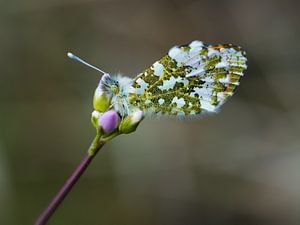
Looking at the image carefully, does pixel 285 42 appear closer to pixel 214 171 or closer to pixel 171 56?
pixel 214 171

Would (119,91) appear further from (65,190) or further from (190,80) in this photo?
(65,190)

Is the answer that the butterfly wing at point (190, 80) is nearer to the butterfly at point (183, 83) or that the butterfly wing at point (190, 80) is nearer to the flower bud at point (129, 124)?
the butterfly at point (183, 83)

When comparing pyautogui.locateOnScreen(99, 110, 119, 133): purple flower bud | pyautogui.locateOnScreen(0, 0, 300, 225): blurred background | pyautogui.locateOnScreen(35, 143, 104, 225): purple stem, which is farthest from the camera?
pyautogui.locateOnScreen(0, 0, 300, 225): blurred background

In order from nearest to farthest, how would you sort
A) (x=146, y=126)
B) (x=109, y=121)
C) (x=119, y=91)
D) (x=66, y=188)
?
(x=66, y=188), (x=109, y=121), (x=119, y=91), (x=146, y=126)

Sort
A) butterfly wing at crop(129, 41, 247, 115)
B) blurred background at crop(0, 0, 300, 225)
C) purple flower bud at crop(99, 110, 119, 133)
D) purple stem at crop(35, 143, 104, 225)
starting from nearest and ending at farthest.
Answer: purple stem at crop(35, 143, 104, 225)
purple flower bud at crop(99, 110, 119, 133)
butterfly wing at crop(129, 41, 247, 115)
blurred background at crop(0, 0, 300, 225)

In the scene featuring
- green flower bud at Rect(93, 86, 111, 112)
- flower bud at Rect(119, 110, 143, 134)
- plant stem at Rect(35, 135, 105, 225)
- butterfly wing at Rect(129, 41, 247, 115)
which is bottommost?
plant stem at Rect(35, 135, 105, 225)

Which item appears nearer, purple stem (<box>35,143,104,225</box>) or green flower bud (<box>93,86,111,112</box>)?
purple stem (<box>35,143,104,225</box>)

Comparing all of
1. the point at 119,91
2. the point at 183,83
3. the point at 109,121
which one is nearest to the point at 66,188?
the point at 109,121

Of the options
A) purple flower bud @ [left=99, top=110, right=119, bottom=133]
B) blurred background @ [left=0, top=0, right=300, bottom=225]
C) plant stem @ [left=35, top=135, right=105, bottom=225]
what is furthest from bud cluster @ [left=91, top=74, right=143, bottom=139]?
blurred background @ [left=0, top=0, right=300, bottom=225]

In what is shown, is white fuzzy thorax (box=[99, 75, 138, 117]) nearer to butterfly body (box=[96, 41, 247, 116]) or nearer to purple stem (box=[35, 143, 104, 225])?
butterfly body (box=[96, 41, 247, 116])
